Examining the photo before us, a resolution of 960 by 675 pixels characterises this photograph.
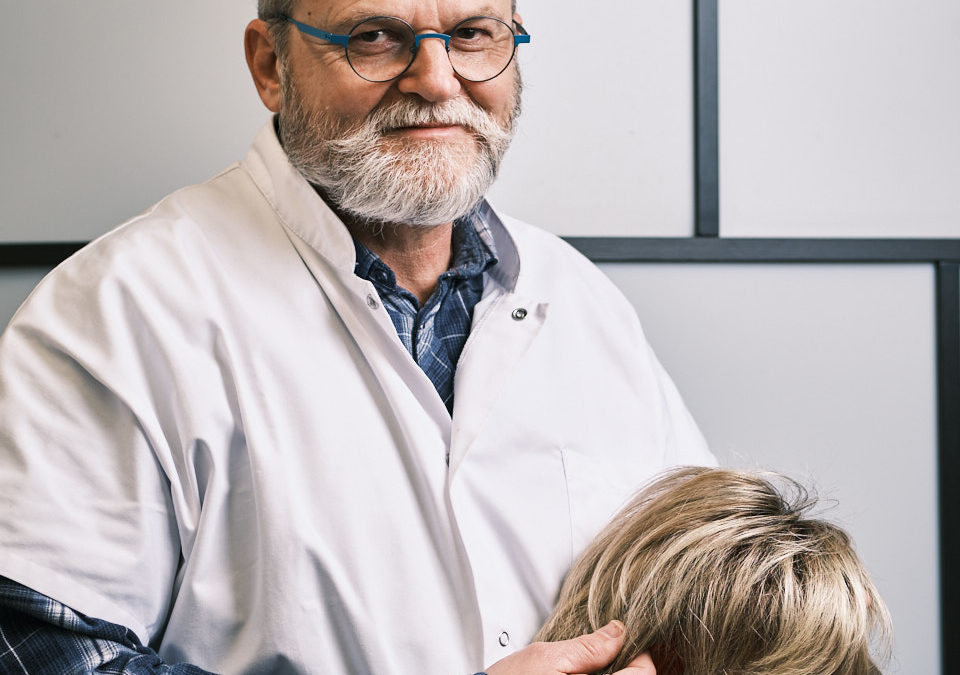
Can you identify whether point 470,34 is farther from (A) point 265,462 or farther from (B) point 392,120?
(A) point 265,462

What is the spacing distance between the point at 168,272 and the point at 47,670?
0.53m

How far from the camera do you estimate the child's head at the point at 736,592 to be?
3.27 feet

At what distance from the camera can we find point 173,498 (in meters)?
1.09

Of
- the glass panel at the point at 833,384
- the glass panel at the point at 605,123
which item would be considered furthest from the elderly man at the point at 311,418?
the glass panel at the point at 833,384

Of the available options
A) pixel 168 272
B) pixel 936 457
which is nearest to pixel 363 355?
pixel 168 272

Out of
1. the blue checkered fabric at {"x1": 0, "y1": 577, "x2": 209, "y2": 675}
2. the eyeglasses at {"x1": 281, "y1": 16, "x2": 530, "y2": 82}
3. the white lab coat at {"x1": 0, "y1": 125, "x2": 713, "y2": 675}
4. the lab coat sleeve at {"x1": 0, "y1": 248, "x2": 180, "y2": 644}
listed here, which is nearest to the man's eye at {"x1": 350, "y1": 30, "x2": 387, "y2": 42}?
the eyeglasses at {"x1": 281, "y1": 16, "x2": 530, "y2": 82}

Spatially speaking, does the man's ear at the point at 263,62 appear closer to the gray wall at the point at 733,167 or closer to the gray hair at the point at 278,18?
the gray hair at the point at 278,18

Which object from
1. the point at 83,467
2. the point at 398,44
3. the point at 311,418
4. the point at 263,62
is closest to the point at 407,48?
the point at 398,44

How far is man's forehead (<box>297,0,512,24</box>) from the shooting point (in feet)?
3.81

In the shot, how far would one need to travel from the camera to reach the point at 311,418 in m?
1.14

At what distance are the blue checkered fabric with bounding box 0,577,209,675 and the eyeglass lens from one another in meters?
0.81

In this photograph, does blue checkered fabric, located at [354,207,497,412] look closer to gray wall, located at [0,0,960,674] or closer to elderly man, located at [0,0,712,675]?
elderly man, located at [0,0,712,675]

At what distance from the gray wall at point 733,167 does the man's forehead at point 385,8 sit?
1.43 feet

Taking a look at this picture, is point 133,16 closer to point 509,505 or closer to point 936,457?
point 509,505
